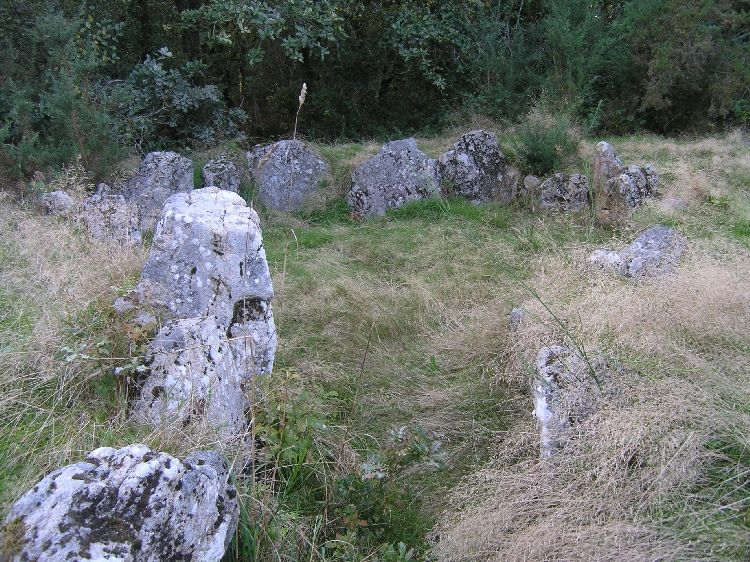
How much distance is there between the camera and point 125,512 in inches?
76.3

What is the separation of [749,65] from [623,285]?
8.70 metres

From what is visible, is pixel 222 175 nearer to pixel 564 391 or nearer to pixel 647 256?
pixel 647 256

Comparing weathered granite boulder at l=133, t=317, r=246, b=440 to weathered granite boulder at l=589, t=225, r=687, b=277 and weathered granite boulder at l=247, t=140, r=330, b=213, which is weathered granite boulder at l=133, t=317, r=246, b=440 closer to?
weathered granite boulder at l=589, t=225, r=687, b=277

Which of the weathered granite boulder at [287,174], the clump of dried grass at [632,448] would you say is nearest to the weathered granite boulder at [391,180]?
the weathered granite boulder at [287,174]

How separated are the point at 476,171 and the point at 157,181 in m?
4.14

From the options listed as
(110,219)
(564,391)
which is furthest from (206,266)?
(110,219)

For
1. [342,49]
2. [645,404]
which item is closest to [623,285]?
[645,404]

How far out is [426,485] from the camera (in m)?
3.10

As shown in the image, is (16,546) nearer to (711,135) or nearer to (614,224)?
(614,224)

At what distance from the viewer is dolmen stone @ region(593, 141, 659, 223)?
6758mm

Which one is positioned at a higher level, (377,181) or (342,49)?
(342,49)

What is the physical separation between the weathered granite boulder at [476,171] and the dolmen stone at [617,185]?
1.25 meters

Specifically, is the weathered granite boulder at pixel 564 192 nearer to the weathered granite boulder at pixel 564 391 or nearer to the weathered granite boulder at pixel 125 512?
the weathered granite boulder at pixel 564 391

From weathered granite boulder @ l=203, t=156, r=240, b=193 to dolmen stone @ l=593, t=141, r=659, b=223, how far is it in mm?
4613
